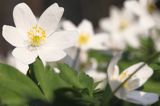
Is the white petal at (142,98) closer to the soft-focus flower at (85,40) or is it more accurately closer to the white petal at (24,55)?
the white petal at (24,55)

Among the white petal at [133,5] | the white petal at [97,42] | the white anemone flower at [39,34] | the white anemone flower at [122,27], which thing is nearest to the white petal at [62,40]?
the white anemone flower at [39,34]

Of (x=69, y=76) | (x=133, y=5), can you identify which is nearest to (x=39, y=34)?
(x=69, y=76)

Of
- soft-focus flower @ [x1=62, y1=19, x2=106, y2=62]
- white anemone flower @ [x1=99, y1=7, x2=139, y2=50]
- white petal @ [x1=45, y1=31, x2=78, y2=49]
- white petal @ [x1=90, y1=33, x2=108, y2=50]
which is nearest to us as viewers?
white petal @ [x1=45, y1=31, x2=78, y2=49]

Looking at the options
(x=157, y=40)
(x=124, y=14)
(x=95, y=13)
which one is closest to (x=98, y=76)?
(x=157, y=40)

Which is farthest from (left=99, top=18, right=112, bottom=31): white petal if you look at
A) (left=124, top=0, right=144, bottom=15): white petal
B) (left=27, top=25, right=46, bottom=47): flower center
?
(left=27, top=25, right=46, bottom=47): flower center

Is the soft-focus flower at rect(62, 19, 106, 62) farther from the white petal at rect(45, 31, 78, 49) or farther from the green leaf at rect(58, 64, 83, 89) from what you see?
the green leaf at rect(58, 64, 83, 89)

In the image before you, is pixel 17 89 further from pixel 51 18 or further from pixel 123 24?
pixel 123 24

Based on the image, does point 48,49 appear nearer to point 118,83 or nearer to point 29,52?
point 29,52
